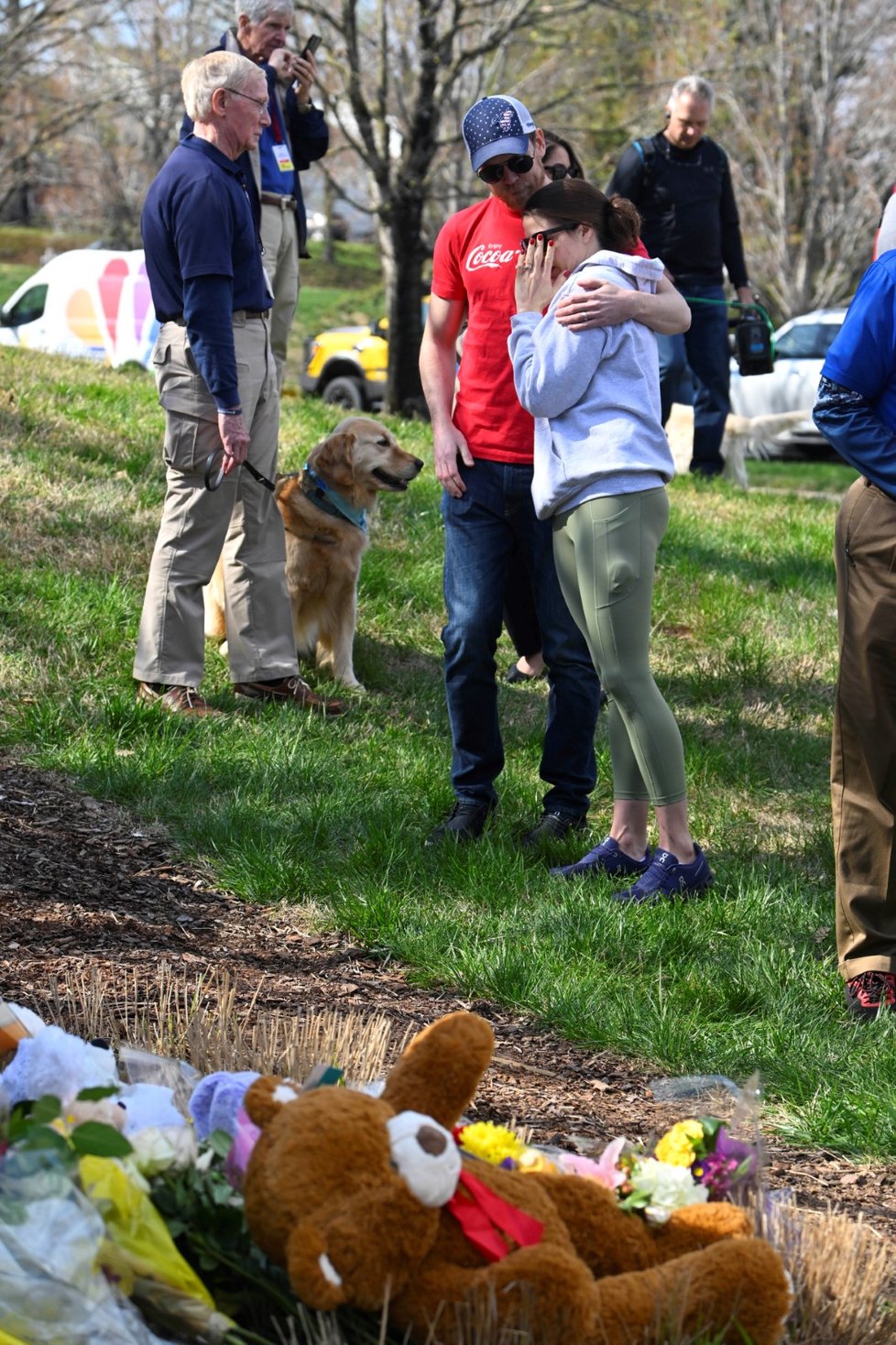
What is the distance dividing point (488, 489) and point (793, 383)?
17358 mm

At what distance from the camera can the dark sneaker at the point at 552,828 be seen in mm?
4863

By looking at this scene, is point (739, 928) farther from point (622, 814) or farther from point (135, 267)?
point (135, 267)

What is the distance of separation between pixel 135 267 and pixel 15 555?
11.1m

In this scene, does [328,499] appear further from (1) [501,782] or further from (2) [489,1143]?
(2) [489,1143]

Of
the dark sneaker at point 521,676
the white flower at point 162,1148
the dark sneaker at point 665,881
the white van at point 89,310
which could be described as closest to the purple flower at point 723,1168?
the white flower at point 162,1148

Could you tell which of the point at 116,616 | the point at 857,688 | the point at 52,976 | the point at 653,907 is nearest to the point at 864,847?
the point at 857,688

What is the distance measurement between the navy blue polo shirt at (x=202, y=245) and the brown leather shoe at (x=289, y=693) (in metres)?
1.25

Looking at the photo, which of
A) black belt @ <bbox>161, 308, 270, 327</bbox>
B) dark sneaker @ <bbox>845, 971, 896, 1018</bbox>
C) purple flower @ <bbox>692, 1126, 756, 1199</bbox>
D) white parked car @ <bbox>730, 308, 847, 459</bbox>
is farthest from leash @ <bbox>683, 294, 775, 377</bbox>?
white parked car @ <bbox>730, 308, 847, 459</bbox>

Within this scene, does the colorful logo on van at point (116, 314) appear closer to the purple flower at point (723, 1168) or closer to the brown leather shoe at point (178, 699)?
the brown leather shoe at point (178, 699)

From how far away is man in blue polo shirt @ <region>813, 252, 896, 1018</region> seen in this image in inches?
141

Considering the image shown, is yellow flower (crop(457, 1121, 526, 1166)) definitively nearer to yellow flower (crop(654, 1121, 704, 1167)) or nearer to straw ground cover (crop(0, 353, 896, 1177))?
yellow flower (crop(654, 1121, 704, 1167))

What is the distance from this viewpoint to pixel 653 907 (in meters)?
4.25

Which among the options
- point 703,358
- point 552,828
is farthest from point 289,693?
point 703,358

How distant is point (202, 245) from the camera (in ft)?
17.6
